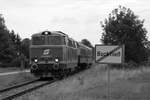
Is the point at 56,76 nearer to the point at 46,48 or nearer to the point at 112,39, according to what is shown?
the point at 46,48

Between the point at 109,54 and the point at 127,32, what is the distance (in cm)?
2432

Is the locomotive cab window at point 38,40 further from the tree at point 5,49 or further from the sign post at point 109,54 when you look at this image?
the tree at point 5,49

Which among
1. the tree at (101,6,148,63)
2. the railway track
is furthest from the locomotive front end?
the tree at (101,6,148,63)

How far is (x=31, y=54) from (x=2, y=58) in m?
38.6

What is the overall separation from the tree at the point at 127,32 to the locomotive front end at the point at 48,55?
1002 centimetres

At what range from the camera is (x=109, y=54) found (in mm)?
10273

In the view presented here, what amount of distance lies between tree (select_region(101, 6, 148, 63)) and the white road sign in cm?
2328

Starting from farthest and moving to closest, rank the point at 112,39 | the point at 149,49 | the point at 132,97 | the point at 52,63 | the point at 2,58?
the point at 2,58
the point at 149,49
the point at 112,39
the point at 52,63
the point at 132,97

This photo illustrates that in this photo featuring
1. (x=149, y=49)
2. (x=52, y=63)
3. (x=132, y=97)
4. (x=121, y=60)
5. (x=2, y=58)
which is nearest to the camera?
(x=121, y=60)

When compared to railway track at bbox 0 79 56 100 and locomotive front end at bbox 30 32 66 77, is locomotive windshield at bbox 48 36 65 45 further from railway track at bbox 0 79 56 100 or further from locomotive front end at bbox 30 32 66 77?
railway track at bbox 0 79 56 100

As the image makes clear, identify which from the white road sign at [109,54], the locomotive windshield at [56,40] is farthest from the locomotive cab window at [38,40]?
the white road sign at [109,54]

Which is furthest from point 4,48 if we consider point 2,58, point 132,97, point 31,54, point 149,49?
point 132,97

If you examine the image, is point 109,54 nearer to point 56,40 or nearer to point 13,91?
point 13,91

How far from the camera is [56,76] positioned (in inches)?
1003
